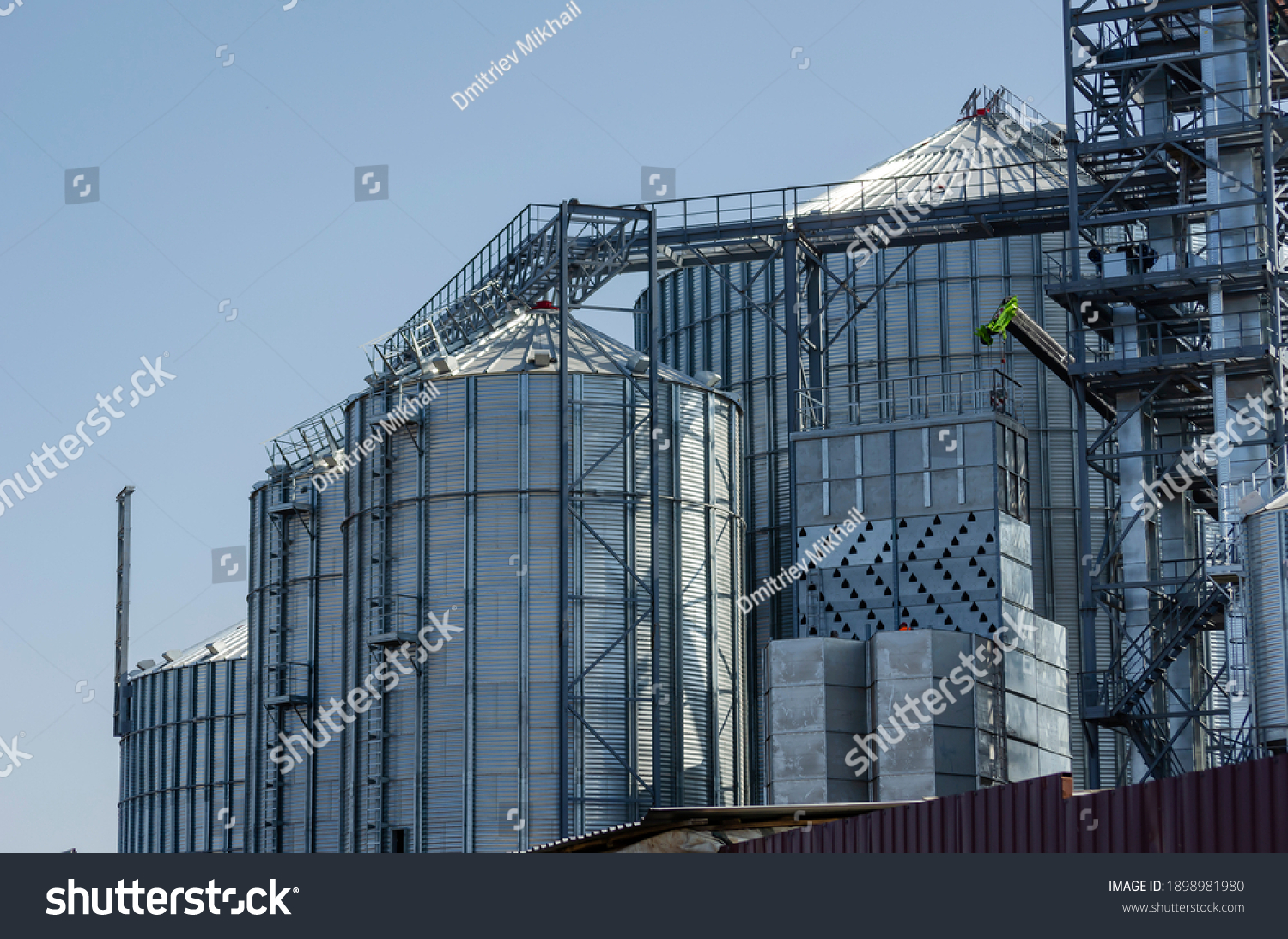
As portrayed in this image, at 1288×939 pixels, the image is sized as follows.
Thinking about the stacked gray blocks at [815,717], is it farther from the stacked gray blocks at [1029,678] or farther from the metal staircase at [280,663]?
the metal staircase at [280,663]

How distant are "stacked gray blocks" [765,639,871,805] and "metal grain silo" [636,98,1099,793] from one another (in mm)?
9372

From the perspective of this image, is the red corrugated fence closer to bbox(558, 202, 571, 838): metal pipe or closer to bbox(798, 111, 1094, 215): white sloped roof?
bbox(558, 202, 571, 838): metal pipe

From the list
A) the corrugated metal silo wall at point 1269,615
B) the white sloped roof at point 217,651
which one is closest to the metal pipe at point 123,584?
the white sloped roof at point 217,651

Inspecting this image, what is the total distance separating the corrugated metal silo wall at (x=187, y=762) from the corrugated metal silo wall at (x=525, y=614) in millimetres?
16288

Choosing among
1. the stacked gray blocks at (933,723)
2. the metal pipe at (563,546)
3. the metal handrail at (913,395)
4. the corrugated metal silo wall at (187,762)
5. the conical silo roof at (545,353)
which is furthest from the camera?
the corrugated metal silo wall at (187,762)

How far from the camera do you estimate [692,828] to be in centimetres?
3083

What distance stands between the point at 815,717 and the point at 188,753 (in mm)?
29140

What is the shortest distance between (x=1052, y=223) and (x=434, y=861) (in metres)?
32.6

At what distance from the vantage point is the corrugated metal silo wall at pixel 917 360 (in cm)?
4888

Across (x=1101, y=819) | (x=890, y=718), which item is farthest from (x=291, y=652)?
(x=1101, y=819)

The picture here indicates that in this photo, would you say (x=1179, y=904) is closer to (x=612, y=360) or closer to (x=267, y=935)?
(x=267, y=935)

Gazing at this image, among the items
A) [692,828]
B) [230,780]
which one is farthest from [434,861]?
[230,780]

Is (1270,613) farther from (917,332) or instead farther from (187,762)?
(187,762)

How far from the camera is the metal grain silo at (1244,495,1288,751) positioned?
28.0m
